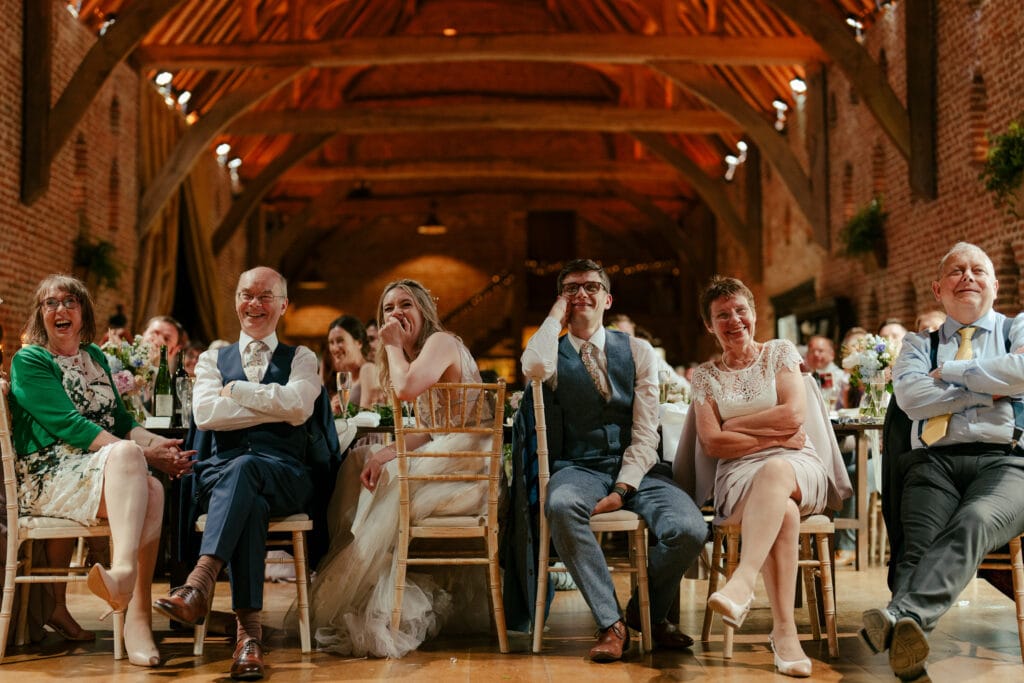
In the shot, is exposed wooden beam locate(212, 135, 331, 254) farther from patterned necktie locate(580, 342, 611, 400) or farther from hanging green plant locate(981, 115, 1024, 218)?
patterned necktie locate(580, 342, 611, 400)

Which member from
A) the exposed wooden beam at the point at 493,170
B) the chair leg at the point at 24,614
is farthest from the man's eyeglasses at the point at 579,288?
the exposed wooden beam at the point at 493,170

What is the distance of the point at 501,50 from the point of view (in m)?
10.8

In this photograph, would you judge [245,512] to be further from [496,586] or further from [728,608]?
[728,608]

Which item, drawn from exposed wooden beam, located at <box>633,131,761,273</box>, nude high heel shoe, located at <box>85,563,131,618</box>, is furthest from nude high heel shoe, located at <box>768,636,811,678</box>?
exposed wooden beam, located at <box>633,131,761,273</box>

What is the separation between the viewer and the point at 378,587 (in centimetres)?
380

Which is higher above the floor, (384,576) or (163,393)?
(163,393)

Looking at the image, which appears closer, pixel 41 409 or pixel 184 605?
pixel 184 605

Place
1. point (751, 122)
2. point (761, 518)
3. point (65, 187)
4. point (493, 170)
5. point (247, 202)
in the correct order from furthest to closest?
point (493, 170)
point (247, 202)
point (751, 122)
point (65, 187)
point (761, 518)

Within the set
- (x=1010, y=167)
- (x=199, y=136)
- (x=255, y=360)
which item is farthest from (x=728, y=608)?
(x=199, y=136)

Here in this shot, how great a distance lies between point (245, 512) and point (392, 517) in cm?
58

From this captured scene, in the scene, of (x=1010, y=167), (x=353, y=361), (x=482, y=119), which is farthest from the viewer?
(x=482, y=119)

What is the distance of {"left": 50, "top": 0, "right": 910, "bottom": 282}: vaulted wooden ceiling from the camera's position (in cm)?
1072

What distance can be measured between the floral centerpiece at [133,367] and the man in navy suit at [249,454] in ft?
3.28

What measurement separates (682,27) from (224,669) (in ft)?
37.8
